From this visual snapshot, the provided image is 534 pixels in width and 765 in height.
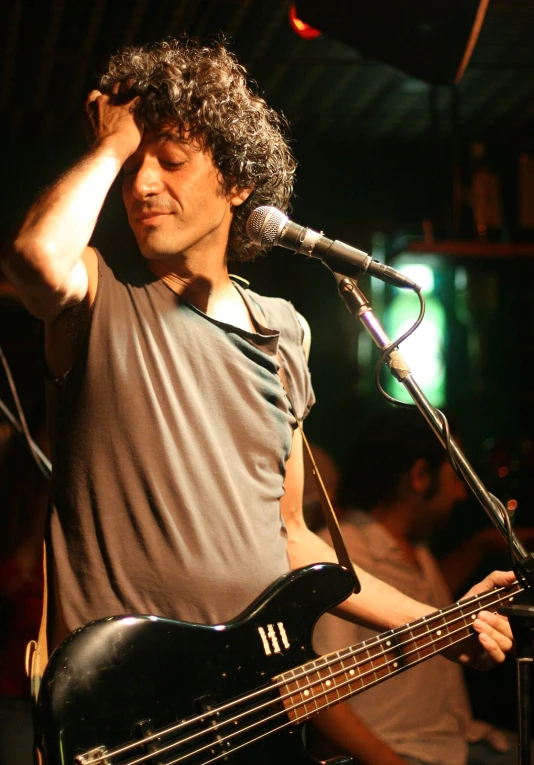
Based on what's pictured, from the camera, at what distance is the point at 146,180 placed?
155cm

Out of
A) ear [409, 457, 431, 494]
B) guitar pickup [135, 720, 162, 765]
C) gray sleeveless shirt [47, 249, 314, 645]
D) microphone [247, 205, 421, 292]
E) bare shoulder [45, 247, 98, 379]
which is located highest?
microphone [247, 205, 421, 292]

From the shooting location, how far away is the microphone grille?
4.88ft

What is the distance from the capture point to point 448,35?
219cm

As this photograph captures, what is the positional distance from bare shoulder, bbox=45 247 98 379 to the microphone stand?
48 cm

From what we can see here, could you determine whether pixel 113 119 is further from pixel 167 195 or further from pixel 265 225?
pixel 265 225

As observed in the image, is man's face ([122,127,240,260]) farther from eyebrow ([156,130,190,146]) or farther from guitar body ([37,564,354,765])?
guitar body ([37,564,354,765])

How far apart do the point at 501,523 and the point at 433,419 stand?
0.76 ft

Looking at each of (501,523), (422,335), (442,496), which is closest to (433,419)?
(501,523)

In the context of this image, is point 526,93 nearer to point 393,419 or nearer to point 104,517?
point 393,419

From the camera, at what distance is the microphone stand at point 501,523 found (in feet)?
4.61

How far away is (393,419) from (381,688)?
0.91 metres

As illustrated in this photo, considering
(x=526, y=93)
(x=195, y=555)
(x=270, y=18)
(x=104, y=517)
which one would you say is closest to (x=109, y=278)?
(x=104, y=517)

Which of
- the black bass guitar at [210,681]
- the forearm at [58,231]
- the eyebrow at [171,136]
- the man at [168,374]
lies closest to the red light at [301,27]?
the man at [168,374]

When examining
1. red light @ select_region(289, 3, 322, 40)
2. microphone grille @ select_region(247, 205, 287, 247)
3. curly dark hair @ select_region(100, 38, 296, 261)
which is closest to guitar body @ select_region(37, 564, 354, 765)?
microphone grille @ select_region(247, 205, 287, 247)
